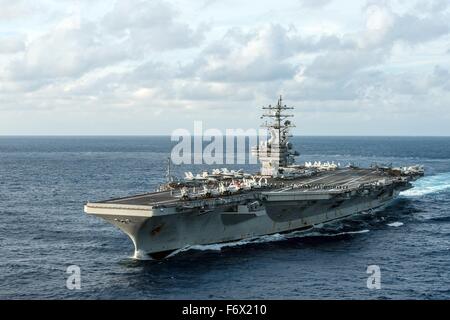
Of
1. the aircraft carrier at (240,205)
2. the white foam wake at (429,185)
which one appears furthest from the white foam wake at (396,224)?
the white foam wake at (429,185)

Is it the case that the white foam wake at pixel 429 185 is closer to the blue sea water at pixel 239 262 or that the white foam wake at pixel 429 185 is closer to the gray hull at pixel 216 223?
the blue sea water at pixel 239 262

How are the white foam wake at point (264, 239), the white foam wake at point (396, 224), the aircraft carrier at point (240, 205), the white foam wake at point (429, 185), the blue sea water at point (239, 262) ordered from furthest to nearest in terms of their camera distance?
the white foam wake at point (429, 185)
the white foam wake at point (396, 224)
the white foam wake at point (264, 239)
the aircraft carrier at point (240, 205)
the blue sea water at point (239, 262)

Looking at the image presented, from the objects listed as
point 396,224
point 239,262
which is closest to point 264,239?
point 239,262

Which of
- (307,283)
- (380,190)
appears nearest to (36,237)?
(307,283)

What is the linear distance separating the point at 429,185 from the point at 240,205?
4024 cm

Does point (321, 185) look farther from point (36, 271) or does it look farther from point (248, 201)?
point (36, 271)

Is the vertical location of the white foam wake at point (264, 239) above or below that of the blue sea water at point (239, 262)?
above

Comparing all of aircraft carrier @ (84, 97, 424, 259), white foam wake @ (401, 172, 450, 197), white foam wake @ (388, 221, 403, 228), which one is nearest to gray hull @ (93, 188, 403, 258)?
aircraft carrier @ (84, 97, 424, 259)

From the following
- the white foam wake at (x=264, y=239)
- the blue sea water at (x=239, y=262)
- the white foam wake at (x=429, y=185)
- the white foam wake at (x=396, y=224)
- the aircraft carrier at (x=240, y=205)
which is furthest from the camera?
the white foam wake at (x=429, y=185)

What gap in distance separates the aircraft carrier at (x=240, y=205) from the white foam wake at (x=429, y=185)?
11.1 meters

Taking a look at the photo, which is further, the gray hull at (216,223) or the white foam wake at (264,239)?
the white foam wake at (264,239)

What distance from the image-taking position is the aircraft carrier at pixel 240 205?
2784cm

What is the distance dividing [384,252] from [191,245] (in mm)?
10601

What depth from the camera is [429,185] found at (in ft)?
211
